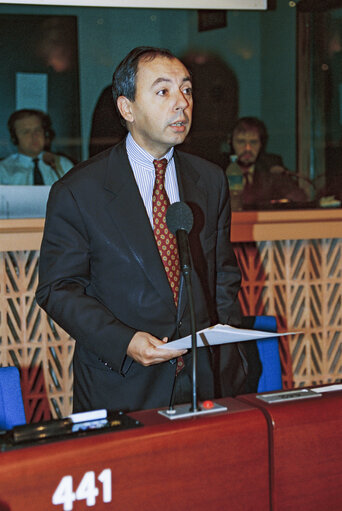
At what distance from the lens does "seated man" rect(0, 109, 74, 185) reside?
18.5 ft

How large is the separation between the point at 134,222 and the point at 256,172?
458 centimetres

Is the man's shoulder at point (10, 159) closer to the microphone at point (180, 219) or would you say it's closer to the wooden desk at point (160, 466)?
the microphone at point (180, 219)

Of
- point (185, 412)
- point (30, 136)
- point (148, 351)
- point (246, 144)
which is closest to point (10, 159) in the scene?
point (30, 136)

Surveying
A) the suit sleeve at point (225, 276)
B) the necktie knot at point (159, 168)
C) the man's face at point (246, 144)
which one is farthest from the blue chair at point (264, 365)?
the man's face at point (246, 144)

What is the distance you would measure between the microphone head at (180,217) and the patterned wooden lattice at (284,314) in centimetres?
184

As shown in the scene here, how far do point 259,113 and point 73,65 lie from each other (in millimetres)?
1721

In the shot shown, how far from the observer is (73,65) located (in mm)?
6379

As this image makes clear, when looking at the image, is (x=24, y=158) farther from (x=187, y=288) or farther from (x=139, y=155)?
(x=187, y=288)

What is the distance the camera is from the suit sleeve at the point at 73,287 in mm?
1645

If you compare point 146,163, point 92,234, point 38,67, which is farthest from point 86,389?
point 38,67

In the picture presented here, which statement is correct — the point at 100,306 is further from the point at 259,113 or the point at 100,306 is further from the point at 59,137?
the point at 259,113

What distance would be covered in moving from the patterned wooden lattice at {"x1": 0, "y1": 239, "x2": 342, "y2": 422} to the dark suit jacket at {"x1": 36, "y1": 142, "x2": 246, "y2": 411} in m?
1.32

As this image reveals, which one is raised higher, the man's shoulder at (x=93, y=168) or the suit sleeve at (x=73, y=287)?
the man's shoulder at (x=93, y=168)

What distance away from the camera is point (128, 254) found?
176 centimetres
